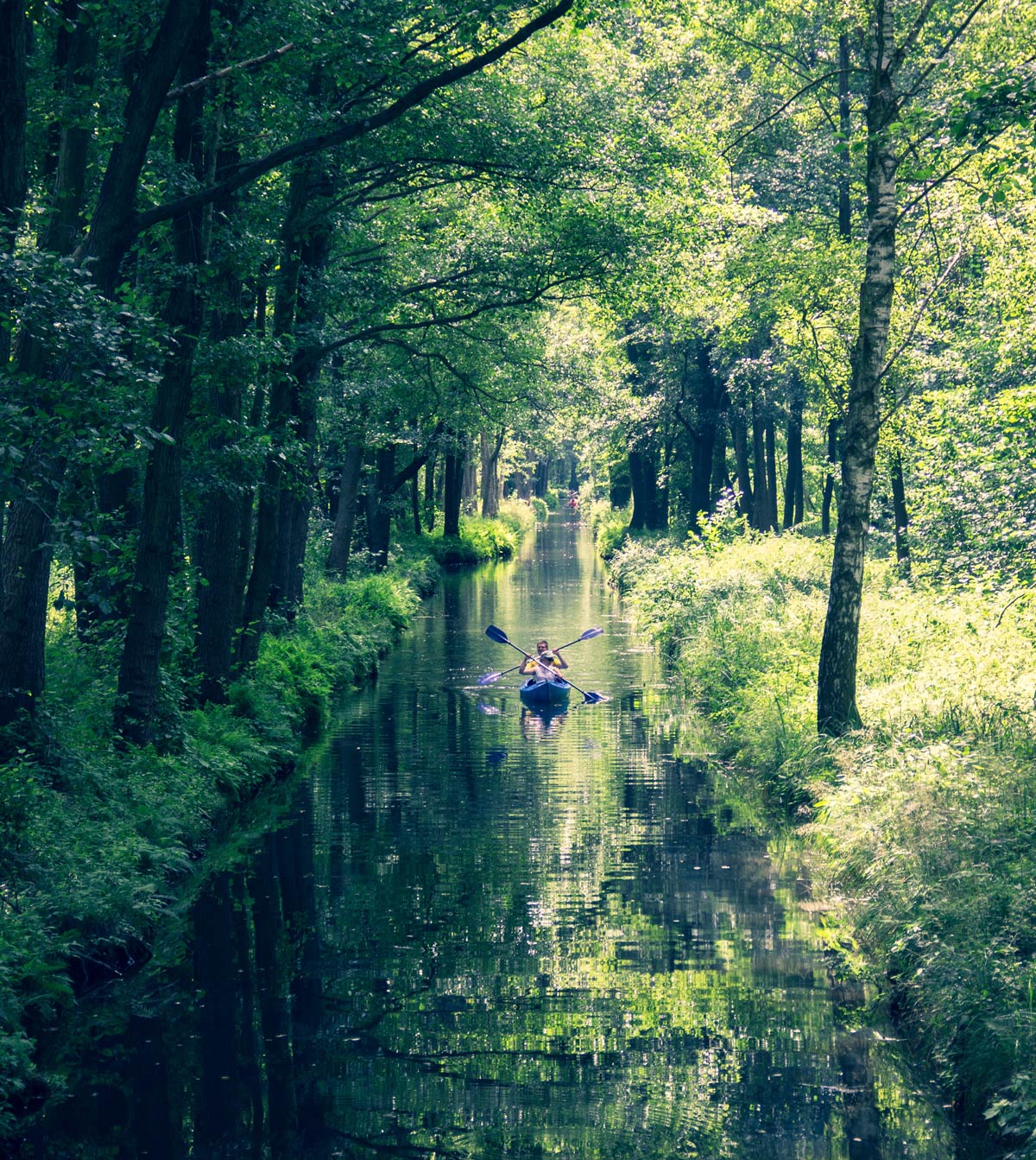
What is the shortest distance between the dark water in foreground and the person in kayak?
20.1ft

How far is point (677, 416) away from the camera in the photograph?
3703 cm

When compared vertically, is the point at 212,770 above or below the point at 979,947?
above

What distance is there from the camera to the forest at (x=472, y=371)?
28.2 ft

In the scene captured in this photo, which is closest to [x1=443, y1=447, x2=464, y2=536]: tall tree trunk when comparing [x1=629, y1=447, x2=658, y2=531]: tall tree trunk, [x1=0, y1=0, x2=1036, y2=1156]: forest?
[x1=629, y1=447, x2=658, y2=531]: tall tree trunk

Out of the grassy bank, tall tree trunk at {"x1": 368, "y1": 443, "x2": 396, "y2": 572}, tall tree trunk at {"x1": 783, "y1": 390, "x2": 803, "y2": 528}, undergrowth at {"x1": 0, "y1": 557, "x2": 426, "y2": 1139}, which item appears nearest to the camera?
the grassy bank

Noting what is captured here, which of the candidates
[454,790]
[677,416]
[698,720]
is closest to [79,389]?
[454,790]

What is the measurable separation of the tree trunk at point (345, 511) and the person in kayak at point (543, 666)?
8.72m

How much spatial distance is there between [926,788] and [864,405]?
4548 mm

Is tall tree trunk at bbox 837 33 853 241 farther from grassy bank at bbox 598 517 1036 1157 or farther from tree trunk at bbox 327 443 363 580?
tree trunk at bbox 327 443 363 580

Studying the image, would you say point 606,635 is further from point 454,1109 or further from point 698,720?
point 454,1109

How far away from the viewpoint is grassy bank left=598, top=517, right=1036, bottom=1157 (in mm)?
7402

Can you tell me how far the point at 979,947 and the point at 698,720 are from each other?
12281mm

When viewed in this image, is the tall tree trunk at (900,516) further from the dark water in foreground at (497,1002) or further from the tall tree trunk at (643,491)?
the tall tree trunk at (643,491)

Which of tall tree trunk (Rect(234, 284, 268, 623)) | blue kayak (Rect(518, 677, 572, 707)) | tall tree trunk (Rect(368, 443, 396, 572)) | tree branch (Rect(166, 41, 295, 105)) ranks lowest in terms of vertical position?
blue kayak (Rect(518, 677, 572, 707))
